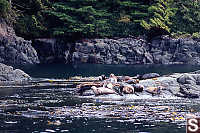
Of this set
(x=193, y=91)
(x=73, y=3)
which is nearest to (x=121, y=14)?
(x=73, y=3)

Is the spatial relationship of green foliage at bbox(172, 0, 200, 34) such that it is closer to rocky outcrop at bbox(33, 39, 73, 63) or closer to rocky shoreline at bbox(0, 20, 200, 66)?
rocky shoreline at bbox(0, 20, 200, 66)

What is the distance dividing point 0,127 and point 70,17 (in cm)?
5362

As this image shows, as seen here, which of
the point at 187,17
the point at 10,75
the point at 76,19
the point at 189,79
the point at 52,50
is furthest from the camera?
the point at 187,17

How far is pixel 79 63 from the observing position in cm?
6750

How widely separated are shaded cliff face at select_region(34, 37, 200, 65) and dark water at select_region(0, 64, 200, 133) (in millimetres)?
37417

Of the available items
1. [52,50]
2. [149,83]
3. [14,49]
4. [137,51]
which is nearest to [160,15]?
[137,51]

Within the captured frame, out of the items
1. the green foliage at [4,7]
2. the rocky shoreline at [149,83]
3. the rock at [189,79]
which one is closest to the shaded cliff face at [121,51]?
the green foliage at [4,7]

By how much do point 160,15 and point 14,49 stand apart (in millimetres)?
23771

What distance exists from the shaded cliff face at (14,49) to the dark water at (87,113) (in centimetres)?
3194

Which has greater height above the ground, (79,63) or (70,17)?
(70,17)

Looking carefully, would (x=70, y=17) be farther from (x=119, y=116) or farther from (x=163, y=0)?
(x=119, y=116)

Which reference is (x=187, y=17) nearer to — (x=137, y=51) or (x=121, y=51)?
(x=137, y=51)

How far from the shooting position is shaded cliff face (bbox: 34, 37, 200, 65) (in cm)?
6900

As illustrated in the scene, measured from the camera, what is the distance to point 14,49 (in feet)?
209
